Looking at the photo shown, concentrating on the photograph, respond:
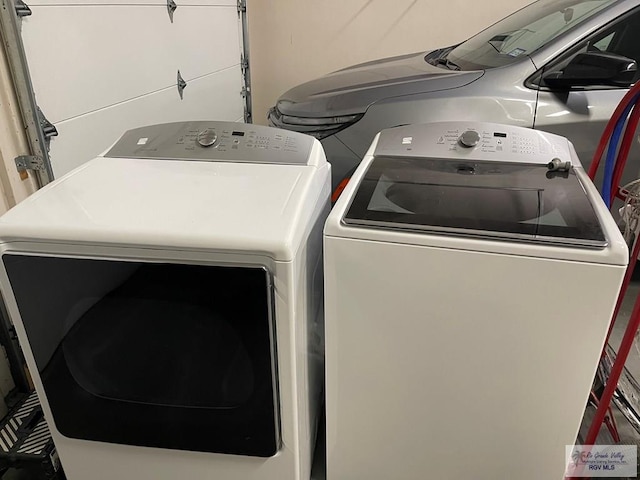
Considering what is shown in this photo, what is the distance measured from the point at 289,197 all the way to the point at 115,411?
0.70 metres

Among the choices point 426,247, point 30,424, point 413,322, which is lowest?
point 30,424

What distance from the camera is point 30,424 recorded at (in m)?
1.53

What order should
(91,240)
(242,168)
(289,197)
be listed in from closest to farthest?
(91,240) < (289,197) < (242,168)

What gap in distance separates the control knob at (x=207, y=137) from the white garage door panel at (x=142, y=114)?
24.9 inches

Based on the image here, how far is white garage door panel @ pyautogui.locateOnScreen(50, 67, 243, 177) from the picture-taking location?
1.85m

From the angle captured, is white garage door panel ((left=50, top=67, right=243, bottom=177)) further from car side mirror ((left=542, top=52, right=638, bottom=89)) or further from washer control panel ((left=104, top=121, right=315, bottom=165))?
car side mirror ((left=542, top=52, right=638, bottom=89))

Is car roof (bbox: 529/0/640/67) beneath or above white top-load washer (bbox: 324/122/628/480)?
above

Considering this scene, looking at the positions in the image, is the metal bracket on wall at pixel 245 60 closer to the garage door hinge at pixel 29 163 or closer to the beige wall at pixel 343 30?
the beige wall at pixel 343 30

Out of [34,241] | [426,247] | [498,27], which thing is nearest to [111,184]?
[34,241]

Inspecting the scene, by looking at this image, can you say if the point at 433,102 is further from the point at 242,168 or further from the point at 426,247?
the point at 426,247

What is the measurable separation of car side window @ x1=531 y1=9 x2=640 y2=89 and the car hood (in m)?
0.30

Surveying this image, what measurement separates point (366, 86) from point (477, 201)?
1.37 meters

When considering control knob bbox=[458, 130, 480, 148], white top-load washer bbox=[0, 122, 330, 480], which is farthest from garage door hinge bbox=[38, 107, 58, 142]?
control knob bbox=[458, 130, 480, 148]

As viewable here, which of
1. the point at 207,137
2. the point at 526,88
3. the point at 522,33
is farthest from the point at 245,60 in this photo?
the point at 207,137
